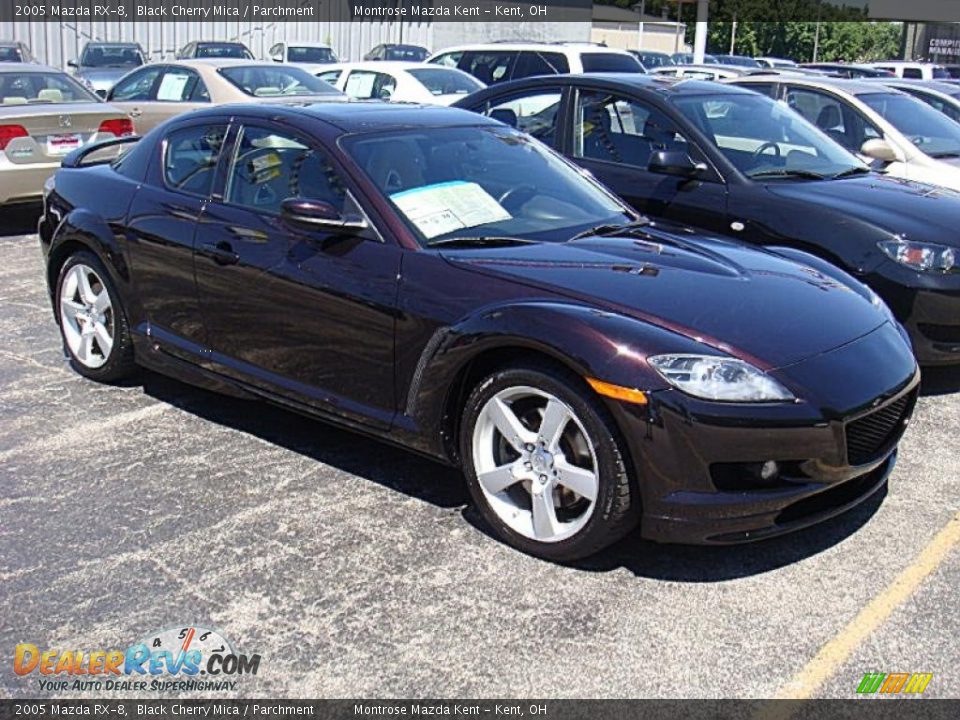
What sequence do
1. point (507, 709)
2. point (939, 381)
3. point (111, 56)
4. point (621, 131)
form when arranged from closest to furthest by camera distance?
point (507, 709) → point (939, 381) → point (621, 131) → point (111, 56)

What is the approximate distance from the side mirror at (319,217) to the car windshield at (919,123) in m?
6.01

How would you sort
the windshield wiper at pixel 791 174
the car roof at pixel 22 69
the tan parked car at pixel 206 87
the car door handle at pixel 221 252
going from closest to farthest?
the car door handle at pixel 221 252
the windshield wiper at pixel 791 174
the car roof at pixel 22 69
the tan parked car at pixel 206 87

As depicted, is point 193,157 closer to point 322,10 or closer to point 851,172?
point 851,172

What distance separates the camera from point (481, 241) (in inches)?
171

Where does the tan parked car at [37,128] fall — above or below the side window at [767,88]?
below

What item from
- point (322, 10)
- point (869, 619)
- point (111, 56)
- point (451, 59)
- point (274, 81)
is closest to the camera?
point (869, 619)

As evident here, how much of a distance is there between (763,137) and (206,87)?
7.35 m

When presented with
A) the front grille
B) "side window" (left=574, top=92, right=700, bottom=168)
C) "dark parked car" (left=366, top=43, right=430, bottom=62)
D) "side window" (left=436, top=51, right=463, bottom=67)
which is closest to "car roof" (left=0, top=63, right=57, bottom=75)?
"side window" (left=574, top=92, right=700, bottom=168)

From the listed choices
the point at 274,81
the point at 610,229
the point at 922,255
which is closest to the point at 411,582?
the point at 610,229

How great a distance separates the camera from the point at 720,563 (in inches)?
152

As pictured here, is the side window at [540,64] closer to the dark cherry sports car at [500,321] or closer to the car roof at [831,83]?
the car roof at [831,83]

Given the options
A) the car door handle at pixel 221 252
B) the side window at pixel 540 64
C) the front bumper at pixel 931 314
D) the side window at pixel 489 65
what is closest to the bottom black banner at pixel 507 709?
the car door handle at pixel 221 252

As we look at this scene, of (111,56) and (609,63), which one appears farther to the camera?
(111,56)

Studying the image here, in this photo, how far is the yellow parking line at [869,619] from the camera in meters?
3.12
